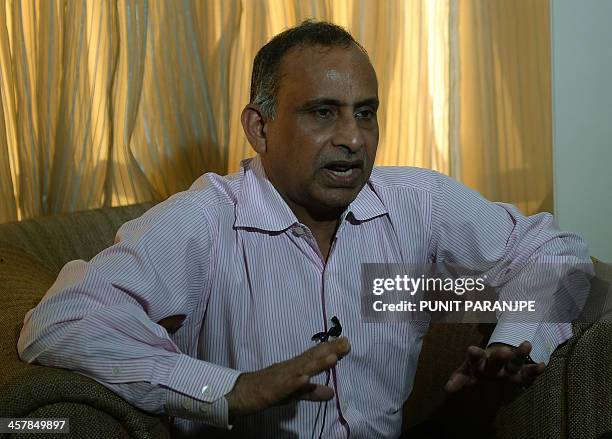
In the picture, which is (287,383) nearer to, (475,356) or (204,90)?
(475,356)

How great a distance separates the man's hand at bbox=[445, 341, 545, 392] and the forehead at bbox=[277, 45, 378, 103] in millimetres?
492

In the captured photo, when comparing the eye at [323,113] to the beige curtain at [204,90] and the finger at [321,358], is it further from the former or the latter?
the beige curtain at [204,90]

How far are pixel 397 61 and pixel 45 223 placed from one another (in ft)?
3.13

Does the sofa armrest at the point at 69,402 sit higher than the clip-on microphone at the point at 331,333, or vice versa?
the sofa armrest at the point at 69,402

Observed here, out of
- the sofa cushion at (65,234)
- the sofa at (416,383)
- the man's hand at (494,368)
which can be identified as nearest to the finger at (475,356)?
the man's hand at (494,368)

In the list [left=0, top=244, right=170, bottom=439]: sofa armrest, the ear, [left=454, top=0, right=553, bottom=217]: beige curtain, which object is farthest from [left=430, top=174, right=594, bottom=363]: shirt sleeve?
[left=0, top=244, right=170, bottom=439]: sofa armrest

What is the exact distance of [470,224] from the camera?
1.50 m

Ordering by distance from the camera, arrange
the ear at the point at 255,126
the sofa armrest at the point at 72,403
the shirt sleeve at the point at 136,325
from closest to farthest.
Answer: the sofa armrest at the point at 72,403 → the shirt sleeve at the point at 136,325 → the ear at the point at 255,126

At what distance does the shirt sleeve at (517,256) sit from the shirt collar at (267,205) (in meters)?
0.14

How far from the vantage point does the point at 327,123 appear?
138 cm

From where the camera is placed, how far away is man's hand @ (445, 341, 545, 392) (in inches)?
48.3

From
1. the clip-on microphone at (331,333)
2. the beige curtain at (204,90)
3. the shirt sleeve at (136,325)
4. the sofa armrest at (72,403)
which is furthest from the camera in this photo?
the beige curtain at (204,90)

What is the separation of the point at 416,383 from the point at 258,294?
1.58ft

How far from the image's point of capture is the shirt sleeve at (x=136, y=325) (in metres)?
1.06
